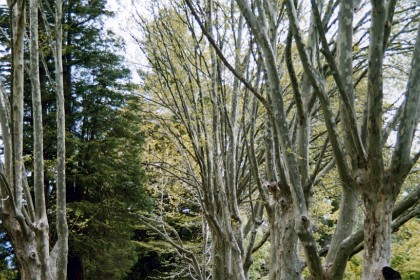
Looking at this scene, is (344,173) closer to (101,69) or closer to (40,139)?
(40,139)

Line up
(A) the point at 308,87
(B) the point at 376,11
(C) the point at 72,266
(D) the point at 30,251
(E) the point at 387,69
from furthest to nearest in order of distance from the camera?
(C) the point at 72,266, (E) the point at 387,69, (D) the point at 30,251, (A) the point at 308,87, (B) the point at 376,11

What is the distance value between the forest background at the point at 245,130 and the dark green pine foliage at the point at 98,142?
0.16 feet

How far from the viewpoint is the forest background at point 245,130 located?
2.61 metres

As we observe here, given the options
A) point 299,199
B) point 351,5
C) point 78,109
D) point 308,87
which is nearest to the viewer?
point 351,5

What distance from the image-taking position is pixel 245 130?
16.8 feet

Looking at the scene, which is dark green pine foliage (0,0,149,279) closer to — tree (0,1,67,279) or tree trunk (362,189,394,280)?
tree (0,1,67,279)

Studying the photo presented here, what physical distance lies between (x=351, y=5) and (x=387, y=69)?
422cm

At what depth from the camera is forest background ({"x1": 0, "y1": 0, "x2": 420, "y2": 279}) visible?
261 centimetres

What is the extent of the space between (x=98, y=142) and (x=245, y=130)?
9.39 metres

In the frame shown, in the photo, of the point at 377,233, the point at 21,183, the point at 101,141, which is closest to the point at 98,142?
the point at 101,141

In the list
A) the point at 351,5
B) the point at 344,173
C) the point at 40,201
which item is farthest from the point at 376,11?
the point at 40,201

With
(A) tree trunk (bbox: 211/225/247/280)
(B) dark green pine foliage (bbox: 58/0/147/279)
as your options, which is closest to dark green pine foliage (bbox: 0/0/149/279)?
(B) dark green pine foliage (bbox: 58/0/147/279)

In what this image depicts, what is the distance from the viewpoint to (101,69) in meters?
14.1

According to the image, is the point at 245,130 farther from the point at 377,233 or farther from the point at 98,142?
the point at 98,142
